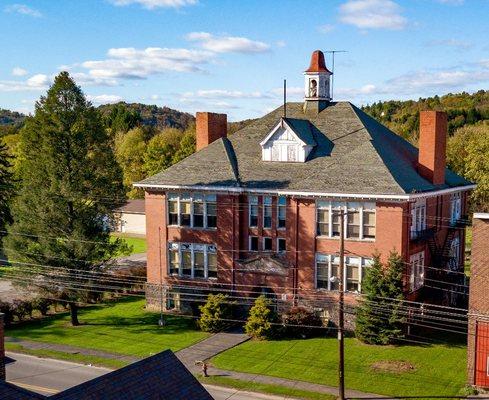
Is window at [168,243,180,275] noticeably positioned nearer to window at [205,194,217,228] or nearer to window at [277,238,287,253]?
window at [205,194,217,228]

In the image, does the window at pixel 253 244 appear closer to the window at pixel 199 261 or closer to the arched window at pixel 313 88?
the window at pixel 199 261

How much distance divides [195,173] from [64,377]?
606 inches

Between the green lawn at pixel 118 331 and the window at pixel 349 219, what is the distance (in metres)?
9.53

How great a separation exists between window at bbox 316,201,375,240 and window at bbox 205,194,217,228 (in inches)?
264

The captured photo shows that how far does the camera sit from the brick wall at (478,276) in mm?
26609

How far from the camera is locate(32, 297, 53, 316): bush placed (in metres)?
40.4

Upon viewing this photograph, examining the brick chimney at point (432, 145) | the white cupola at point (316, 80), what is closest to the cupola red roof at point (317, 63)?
the white cupola at point (316, 80)

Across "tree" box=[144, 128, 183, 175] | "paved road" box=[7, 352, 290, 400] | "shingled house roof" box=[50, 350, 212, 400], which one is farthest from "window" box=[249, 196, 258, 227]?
"tree" box=[144, 128, 183, 175]

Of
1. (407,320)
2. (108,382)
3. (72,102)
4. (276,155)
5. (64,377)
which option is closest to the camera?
(108,382)

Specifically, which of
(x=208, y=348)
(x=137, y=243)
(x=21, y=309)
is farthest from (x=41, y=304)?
(x=137, y=243)

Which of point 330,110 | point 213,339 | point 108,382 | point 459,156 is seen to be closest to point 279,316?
point 213,339

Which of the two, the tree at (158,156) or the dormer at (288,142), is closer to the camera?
the dormer at (288,142)

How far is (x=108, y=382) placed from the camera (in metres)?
14.5

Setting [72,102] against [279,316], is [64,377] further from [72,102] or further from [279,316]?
[72,102]
